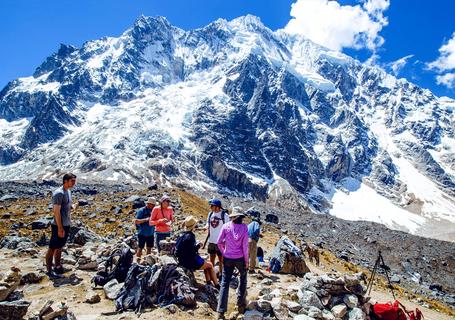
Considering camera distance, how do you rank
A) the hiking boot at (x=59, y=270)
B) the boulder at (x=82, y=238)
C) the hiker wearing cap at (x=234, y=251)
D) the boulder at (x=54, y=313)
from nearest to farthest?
the boulder at (x=54, y=313), the hiker wearing cap at (x=234, y=251), the hiking boot at (x=59, y=270), the boulder at (x=82, y=238)

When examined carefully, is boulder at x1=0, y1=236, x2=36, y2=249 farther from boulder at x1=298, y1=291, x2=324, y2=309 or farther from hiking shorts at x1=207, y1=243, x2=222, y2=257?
boulder at x1=298, y1=291, x2=324, y2=309

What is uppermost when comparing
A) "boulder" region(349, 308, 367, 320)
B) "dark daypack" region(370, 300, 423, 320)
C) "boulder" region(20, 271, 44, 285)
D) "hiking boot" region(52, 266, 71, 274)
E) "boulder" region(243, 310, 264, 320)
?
"dark daypack" region(370, 300, 423, 320)

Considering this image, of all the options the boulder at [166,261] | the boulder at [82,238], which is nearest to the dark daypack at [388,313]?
the boulder at [166,261]

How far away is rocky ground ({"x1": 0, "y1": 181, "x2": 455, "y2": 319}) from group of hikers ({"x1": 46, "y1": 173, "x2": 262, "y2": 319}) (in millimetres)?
731

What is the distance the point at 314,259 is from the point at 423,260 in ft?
96.4

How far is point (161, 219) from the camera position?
53.5 ft

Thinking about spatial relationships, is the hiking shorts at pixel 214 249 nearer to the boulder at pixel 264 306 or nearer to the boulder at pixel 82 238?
the boulder at pixel 264 306

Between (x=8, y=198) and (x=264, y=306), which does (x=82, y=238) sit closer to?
(x=264, y=306)

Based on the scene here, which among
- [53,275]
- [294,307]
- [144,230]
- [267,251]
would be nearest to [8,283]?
[53,275]

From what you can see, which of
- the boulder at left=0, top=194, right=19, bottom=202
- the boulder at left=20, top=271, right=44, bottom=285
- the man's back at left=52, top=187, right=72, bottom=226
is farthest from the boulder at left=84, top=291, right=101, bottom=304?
the boulder at left=0, top=194, right=19, bottom=202

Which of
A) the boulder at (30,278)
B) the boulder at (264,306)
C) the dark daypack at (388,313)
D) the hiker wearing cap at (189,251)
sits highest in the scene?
the hiker wearing cap at (189,251)

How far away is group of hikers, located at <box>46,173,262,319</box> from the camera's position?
37.8 feet

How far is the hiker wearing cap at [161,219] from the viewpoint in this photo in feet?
53.1

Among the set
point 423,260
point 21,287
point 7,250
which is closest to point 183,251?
point 21,287
